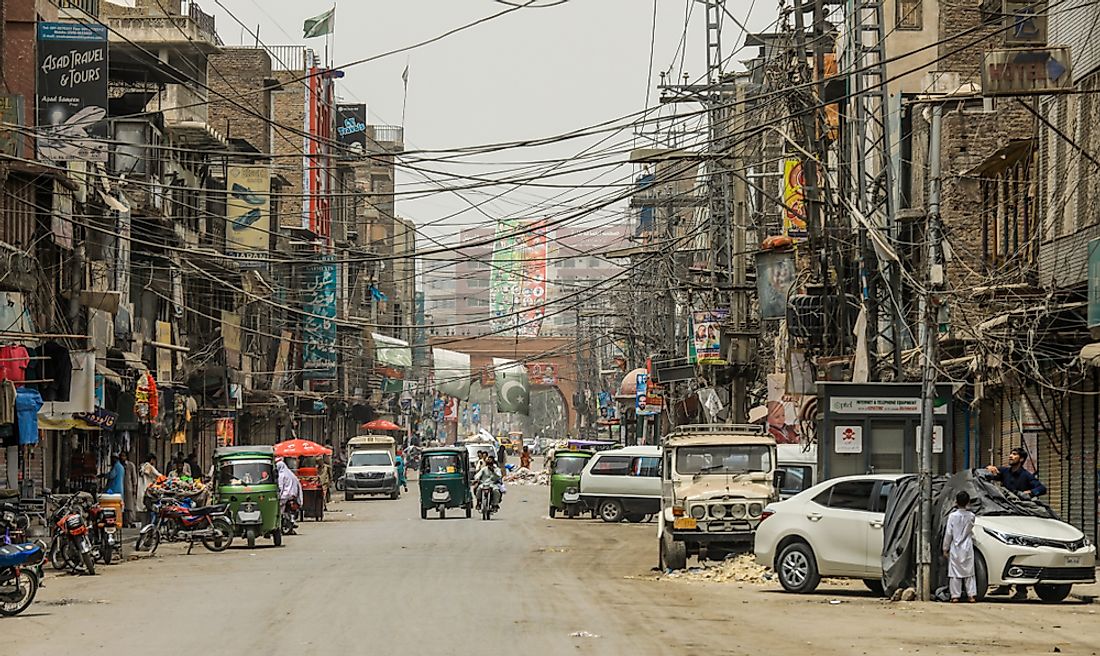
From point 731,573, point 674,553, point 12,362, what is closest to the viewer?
point 731,573

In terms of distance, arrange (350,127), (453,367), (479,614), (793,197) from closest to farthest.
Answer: (479,614) < (793,197) < (350,127) < (453,367)

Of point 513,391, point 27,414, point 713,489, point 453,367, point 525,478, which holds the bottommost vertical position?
point 525,478

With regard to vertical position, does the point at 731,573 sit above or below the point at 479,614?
below

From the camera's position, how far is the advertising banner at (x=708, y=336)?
1870 inches

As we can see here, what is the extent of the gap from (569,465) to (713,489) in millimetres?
25061

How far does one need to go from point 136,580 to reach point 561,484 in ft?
87.0

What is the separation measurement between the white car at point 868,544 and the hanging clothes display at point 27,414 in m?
13.4

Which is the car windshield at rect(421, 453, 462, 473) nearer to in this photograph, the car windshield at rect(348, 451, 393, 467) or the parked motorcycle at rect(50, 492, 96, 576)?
the car windshield at rect(348, 451, 393, 467)

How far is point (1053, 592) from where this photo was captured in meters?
21.0

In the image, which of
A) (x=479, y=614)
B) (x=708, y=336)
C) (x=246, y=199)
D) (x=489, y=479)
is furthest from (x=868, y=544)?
(x=246, y=199)

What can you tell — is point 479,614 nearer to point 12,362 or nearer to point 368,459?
point 12,362

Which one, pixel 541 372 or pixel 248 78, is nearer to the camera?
pixel 248 78

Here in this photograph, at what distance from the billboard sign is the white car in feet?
17.7

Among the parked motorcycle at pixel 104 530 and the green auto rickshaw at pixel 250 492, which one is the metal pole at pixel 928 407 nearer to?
the parked motorcycle at pixel 104 530
